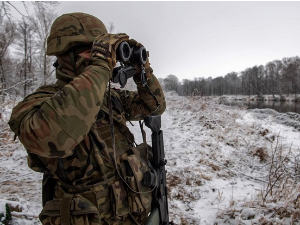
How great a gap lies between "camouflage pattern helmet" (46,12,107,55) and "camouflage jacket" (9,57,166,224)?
241 millimetres

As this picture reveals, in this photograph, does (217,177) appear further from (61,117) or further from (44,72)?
(44,72)

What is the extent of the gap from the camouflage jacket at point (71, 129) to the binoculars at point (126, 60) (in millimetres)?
135

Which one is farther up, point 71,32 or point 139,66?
point 71,32

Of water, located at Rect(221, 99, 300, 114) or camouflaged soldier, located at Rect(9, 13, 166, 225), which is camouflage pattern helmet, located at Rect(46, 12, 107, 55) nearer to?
camouflaged soldier, located at Rect(9, 13, 166, 225)

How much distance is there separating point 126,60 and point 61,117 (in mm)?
536

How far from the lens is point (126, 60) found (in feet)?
3.96

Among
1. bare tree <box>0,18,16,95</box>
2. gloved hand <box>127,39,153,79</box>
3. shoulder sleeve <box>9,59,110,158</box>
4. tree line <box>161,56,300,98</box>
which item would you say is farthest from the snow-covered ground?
tree line <box>161,56,300,98</box>

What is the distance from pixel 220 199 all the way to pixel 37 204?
2581mm

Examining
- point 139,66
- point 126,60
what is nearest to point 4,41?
point 139,66

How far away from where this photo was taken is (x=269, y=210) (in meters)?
2.29

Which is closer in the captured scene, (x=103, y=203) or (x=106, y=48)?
(x=106, y=48)

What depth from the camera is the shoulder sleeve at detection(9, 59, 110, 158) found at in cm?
88

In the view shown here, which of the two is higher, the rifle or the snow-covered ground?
the rifle

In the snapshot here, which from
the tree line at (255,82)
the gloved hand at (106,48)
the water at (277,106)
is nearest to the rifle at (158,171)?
the gloved hand at (106,48)
